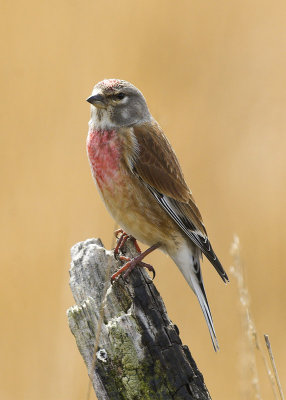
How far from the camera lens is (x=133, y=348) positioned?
9.30 feet

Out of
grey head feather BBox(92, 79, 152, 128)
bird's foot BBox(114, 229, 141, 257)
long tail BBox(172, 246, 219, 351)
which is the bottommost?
long tail BBox(172, 246, 219, 351)

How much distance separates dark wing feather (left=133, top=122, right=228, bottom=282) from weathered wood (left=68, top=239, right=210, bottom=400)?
1.00 m

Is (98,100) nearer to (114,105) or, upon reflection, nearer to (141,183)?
(114,105)

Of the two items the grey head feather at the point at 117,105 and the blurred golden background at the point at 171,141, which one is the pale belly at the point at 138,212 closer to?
the grey head feather at the point at 117,105

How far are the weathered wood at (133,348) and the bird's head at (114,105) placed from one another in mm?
1289

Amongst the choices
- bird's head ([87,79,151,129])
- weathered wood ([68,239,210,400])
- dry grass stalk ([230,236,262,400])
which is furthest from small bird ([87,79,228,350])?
weathered wood ([68,239,210,400])

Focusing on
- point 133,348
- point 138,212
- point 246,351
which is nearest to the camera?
point 133,348

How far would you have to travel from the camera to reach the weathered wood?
110 inches

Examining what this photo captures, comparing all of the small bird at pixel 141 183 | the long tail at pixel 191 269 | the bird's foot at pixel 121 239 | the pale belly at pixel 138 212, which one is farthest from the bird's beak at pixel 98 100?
the long tail at pixel 191 269

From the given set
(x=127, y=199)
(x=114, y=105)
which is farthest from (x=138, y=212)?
(x=114, y=105)

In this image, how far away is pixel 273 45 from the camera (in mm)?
7059

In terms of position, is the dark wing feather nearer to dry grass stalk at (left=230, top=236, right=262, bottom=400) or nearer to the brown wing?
the brown wing

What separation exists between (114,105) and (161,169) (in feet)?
1.33

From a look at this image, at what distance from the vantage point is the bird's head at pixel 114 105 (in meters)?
4.14
